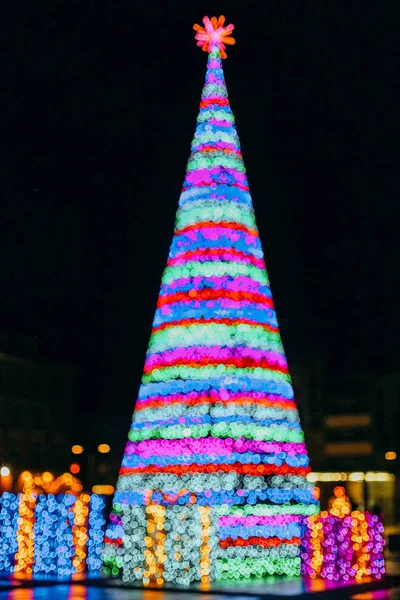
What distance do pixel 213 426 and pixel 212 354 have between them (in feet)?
4.19

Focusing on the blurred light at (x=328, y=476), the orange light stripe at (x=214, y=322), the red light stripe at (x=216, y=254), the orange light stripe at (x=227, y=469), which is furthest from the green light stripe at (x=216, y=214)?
the blurred light at (x=328, y=476)

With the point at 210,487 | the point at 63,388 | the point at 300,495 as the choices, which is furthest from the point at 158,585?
the point at 63,388

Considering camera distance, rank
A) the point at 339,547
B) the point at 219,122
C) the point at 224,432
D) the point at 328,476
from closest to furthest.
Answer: the point at 224,432, the point at 339,547, the point at 219,122, the point at 328,476

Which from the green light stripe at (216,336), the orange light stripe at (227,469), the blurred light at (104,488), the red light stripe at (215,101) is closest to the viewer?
the orange light stripe at (227,469)

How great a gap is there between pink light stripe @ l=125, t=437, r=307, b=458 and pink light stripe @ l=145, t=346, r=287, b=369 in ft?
4.69

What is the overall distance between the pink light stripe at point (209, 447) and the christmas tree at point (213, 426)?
0.02m

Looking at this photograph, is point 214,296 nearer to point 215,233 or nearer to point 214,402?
point 215,233

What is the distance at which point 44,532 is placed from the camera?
16.6m

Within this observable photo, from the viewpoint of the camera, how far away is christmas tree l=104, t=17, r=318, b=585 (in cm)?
1554

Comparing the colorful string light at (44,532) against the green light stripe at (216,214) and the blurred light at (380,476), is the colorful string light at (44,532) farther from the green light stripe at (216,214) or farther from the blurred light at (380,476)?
the blurred light at (380,476)

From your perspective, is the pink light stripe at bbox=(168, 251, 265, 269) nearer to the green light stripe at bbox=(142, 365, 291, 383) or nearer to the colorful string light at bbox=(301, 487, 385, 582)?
the green light stripe at bbox=(142, 365, 291, 383)

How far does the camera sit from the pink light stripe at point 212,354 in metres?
16.2

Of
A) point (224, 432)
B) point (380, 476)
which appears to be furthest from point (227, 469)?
point (380, 476)

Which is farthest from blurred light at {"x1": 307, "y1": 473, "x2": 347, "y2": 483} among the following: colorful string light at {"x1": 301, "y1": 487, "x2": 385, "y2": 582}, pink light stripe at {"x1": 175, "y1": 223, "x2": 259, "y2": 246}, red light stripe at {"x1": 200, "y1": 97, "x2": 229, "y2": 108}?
red light stripe at {"x1": 200, "y1": 97, "x2": 229, "y2": 108}
